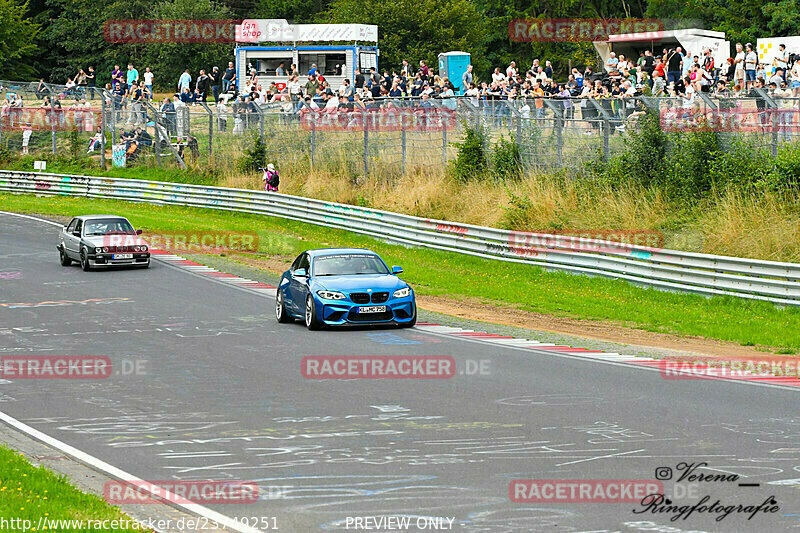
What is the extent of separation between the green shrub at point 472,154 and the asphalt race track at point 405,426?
1436cm

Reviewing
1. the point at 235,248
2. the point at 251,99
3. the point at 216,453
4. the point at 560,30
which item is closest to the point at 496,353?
the point at 216,453

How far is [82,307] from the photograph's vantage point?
2241cm

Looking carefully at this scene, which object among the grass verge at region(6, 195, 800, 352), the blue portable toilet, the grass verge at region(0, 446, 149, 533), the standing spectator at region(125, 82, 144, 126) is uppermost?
the blue portable toilet

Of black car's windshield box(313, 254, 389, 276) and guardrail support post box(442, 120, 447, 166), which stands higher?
guardrail support post box(442, 120, 447, 166)

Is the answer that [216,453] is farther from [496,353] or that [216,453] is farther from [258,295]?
[258,295]

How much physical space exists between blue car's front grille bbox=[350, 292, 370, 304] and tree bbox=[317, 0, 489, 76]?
5246 centimetres

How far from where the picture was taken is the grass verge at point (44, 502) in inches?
311

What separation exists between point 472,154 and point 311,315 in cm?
1462
